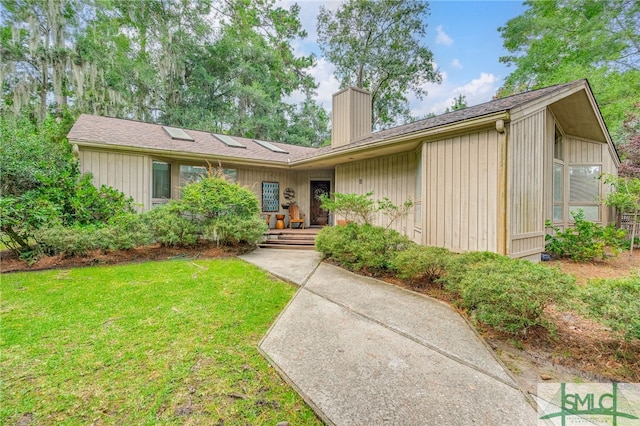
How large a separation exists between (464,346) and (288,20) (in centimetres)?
2190

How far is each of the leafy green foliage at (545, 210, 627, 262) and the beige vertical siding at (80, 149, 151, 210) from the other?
10453 mm

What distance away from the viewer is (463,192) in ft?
16.6

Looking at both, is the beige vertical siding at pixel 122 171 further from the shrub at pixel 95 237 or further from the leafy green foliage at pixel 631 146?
the leafy green foliage at pixel 631 146

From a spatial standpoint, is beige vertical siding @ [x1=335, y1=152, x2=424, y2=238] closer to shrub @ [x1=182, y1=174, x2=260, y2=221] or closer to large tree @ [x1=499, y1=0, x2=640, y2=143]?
shrub @ [x1=182, y1=174, x2=260, y2=221]

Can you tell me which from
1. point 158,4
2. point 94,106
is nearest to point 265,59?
point 158,4

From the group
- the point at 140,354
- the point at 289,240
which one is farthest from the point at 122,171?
the point at 140,354

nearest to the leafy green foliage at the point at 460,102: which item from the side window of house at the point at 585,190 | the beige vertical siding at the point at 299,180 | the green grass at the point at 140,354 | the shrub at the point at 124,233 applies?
the side window of house at the point at 585,190

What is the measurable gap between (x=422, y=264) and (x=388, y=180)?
4059mm

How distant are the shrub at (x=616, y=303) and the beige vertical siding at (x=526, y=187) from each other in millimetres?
1873

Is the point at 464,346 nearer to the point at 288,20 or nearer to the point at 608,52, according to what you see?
the point at 608,52

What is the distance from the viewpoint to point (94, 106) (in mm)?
14008

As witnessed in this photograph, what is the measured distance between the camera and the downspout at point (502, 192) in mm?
4465

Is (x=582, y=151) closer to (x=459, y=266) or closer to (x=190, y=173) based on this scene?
(x=459, y=266)

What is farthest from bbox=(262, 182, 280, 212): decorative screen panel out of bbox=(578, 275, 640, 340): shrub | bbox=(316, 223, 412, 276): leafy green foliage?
bbox=(578, 275, 640, 340): shrub
